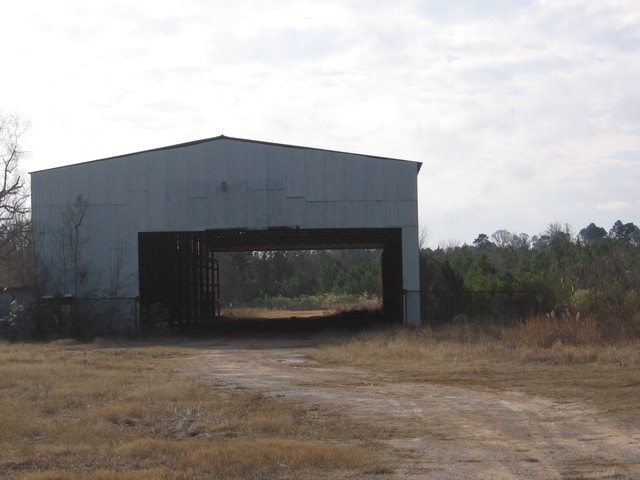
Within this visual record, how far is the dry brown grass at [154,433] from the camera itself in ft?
32.8

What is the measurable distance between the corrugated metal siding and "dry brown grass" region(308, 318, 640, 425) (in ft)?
22.8

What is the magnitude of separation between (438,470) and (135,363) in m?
15.7

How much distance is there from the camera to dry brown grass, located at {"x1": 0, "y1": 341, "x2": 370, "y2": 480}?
9992 millimetres

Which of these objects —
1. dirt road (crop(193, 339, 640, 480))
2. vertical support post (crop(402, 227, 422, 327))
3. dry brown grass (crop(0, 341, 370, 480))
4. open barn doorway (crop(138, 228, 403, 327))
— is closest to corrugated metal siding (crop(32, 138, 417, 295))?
vertical support post (crop(402, 227, 422, 327))

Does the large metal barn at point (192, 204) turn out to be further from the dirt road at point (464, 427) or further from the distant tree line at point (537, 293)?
the dirt road at point (464, 427)

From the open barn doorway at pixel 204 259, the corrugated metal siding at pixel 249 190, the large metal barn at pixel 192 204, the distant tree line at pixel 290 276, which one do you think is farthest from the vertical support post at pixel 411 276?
the distant tree line at pixel 290 276

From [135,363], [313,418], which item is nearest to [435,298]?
[135,363]

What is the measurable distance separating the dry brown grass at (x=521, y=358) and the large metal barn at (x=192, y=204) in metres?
6.89

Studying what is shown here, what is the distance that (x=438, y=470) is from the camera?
9.82 m

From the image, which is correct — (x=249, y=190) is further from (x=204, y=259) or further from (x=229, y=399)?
(x=229, y=399)

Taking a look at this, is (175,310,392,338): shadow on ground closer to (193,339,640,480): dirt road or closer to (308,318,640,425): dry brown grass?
(308,318,640,425): dry brown grass

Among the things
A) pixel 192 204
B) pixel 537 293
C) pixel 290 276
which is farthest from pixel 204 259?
pixel 290 276

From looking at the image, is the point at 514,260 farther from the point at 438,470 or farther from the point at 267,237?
the point at 438,470

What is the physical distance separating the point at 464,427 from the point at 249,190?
941 inches
